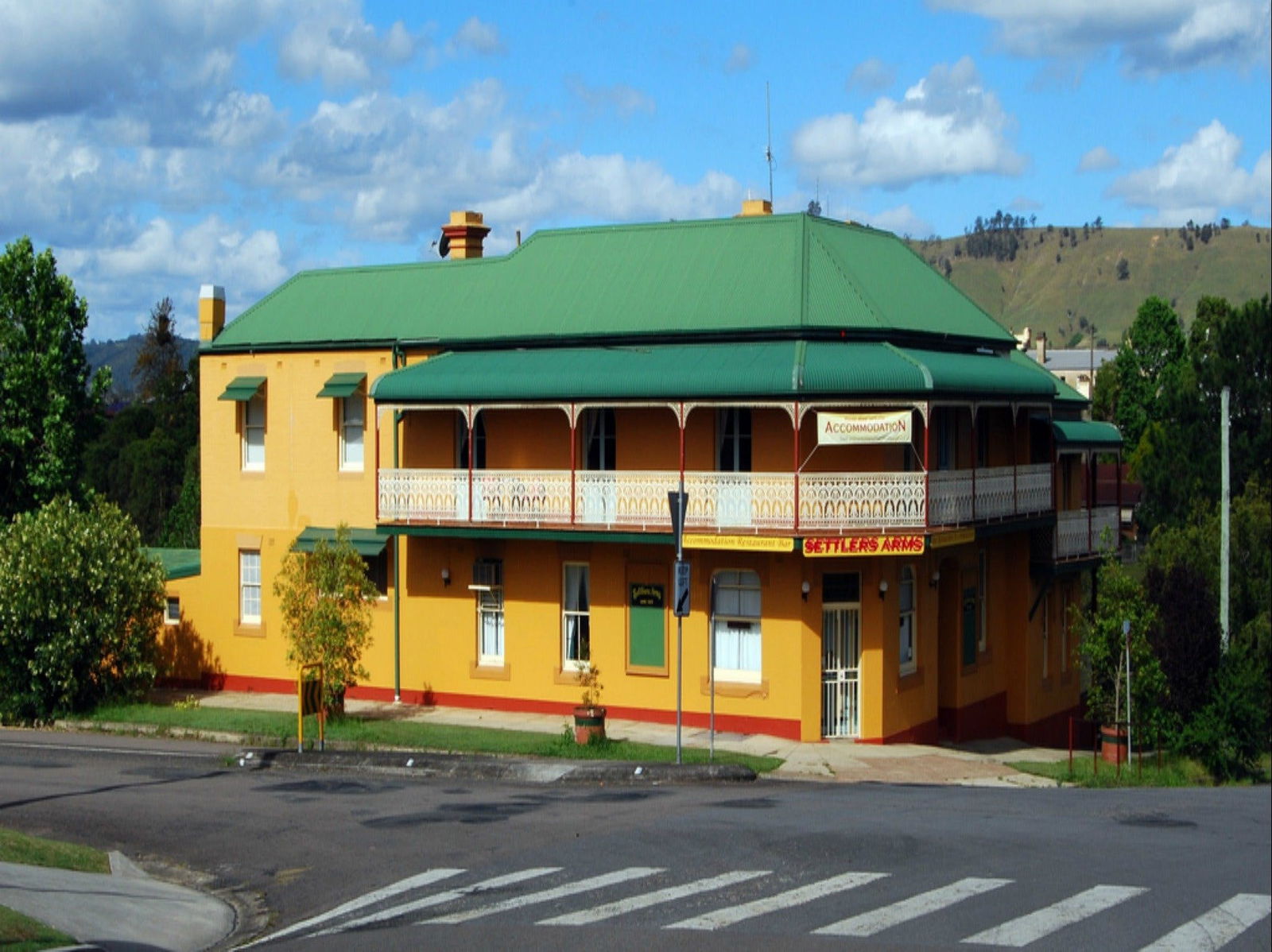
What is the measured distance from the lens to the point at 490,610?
27750mm

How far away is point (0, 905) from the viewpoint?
495 inches

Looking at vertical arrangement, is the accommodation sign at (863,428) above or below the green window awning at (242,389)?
below

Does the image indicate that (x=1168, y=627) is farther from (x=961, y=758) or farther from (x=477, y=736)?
(x=477, y=736)

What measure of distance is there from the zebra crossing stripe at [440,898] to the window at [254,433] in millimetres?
17174

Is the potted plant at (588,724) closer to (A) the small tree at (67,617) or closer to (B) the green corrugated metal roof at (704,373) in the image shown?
(B) the green corrugated metal roof at (704,373)

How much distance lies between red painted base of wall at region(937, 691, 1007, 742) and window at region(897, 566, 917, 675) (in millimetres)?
2093

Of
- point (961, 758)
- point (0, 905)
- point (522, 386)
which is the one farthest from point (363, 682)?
point (0, 905)

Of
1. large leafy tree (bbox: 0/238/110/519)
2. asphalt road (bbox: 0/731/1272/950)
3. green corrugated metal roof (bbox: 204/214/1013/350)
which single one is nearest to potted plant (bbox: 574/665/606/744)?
asphalt road (bbox: 0/731/1272/950)

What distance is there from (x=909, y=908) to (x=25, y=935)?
6.92m

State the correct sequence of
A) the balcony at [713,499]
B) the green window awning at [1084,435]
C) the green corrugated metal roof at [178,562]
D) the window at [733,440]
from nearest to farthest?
1. the balcony at [713,499]
2. the window at [733,440]
3. the green corrugated metal roof at [178,562]
4. the green window awning at [1084,435]

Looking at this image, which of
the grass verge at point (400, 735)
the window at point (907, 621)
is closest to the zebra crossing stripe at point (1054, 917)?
the grass verge at point (400, 735)

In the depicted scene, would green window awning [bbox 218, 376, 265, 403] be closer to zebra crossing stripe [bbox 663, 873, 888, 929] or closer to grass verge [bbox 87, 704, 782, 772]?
grass verge [bbox 87, 704, 782, 772]

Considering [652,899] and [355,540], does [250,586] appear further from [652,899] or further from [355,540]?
[652,899]

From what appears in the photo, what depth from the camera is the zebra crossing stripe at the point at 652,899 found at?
12922 millimetres
